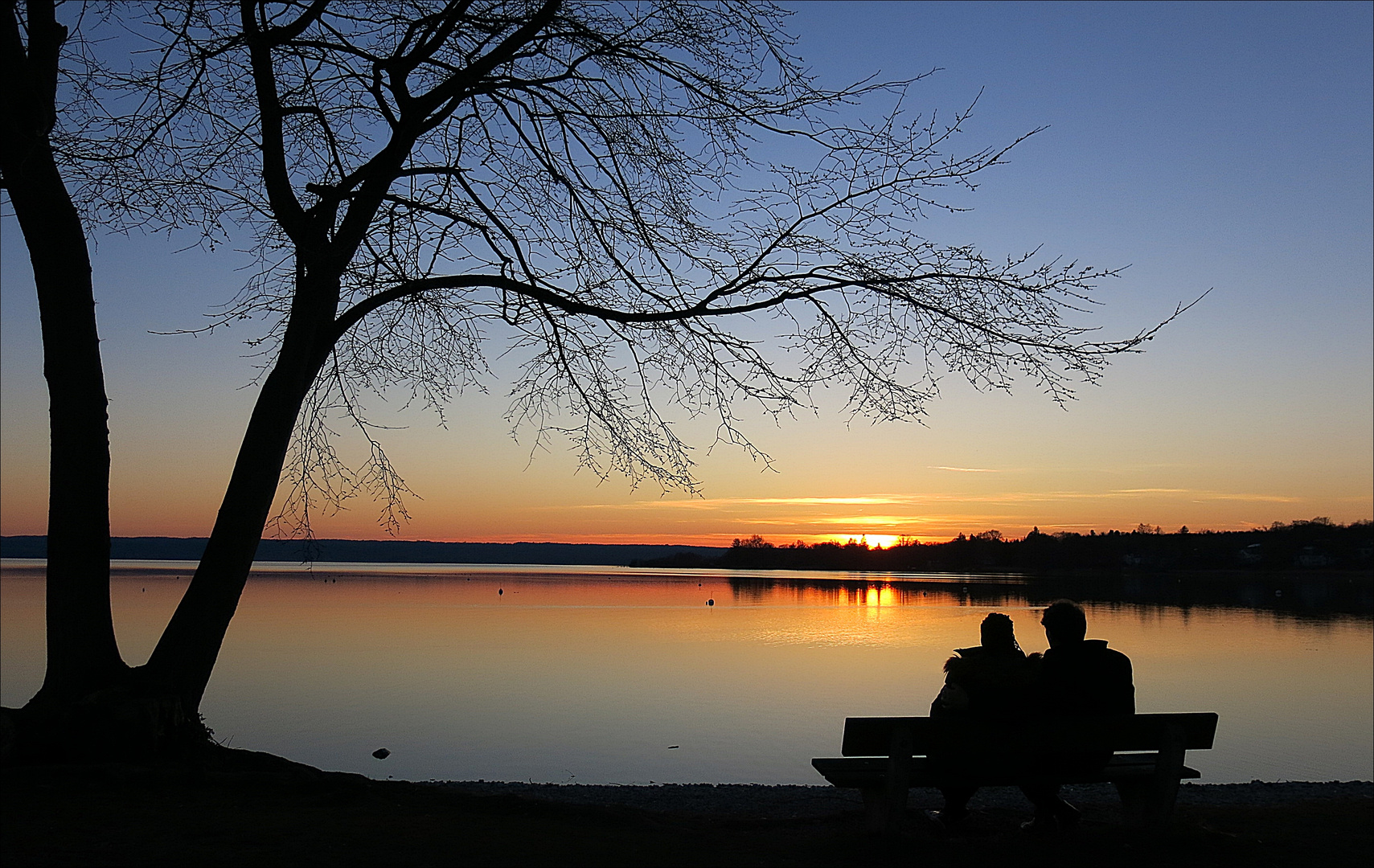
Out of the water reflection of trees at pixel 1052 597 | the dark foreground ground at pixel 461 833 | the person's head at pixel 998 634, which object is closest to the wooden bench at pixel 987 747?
the dark foreground ground at pixel 461 833

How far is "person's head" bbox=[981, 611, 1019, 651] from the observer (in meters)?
5.27

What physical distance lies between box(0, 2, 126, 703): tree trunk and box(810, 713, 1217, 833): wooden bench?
4560mm

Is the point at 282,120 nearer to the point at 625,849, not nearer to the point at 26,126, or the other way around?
the point at 26,126

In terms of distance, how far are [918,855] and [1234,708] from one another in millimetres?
15241

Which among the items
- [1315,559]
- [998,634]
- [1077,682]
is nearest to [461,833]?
[998,634]

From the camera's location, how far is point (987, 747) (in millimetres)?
5176

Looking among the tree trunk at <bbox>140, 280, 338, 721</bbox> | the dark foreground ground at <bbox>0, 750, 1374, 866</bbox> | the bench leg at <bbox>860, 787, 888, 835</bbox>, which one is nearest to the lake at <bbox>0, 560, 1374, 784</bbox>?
the tree trunk at <bbox>140, 280, 338, 721</bbox>

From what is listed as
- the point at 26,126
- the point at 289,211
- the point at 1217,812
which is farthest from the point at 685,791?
the point at 26,126

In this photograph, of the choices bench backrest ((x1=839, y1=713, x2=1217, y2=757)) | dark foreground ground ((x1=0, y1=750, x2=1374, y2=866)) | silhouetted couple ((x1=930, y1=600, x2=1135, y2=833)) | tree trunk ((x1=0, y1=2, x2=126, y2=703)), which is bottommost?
dark foreground ground ((x1=0, y1=750, x2=1374, y2=866))

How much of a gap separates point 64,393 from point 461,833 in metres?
A: 3.79

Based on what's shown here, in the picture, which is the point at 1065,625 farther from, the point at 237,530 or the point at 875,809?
the point at 237,530

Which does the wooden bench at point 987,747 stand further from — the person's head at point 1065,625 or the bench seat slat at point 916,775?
the person's head at point 1065,625

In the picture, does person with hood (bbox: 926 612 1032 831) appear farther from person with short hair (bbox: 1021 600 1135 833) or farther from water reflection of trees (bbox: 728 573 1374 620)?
water reflection of trees (bbox: 728 573 1374 620)

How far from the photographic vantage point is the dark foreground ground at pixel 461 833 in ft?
15.1
